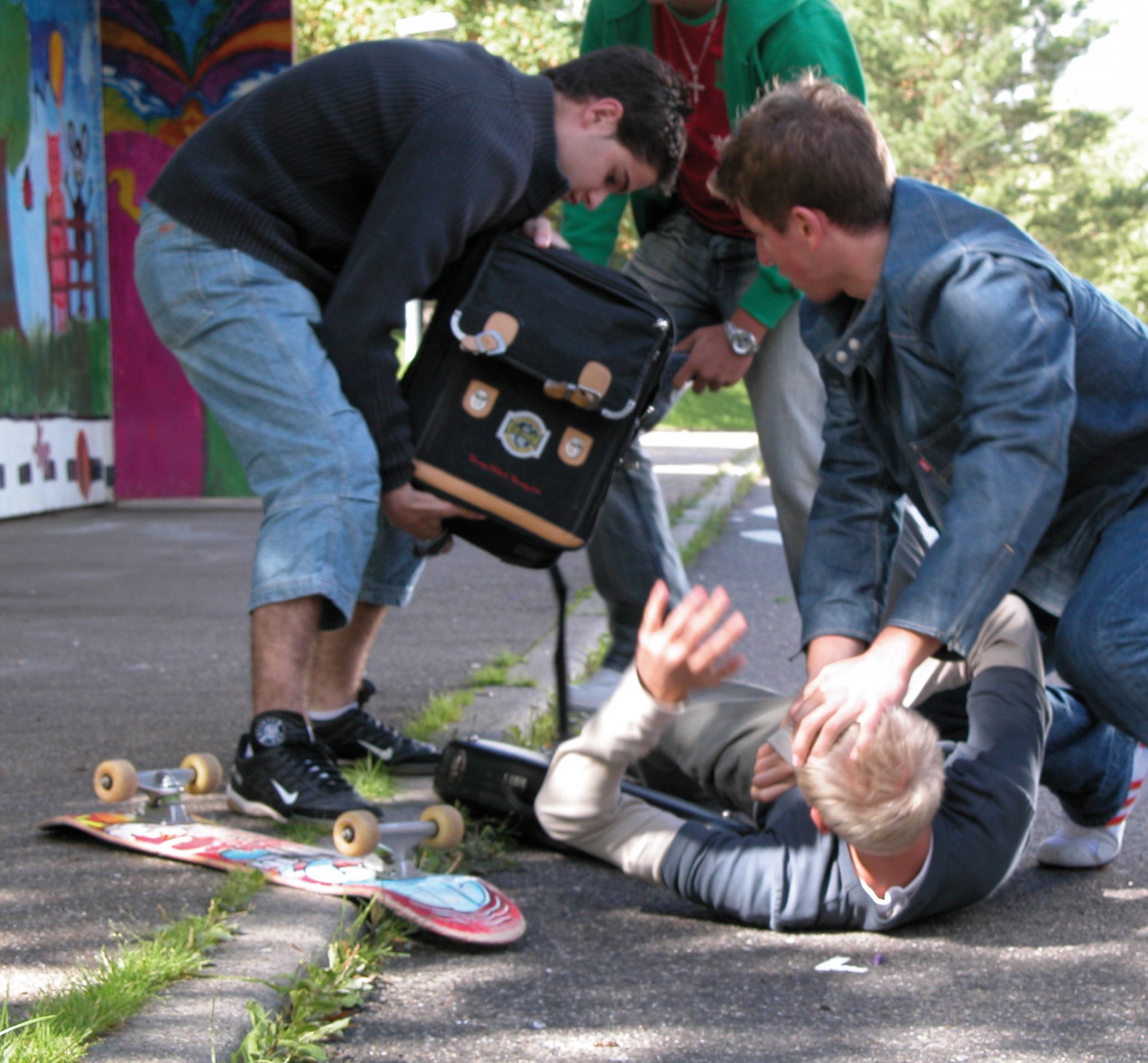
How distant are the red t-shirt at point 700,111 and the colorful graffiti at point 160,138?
545 cm

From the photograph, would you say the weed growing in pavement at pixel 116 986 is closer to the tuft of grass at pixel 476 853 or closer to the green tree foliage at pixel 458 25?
the tuft of grass at pixel 476 853

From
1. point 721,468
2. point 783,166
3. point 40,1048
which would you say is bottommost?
point 721,468

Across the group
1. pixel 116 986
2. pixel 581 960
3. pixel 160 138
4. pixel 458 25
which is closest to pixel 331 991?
pixel 116 986

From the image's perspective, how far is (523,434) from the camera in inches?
137

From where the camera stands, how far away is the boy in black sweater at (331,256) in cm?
315

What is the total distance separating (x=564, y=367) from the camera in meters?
3.43

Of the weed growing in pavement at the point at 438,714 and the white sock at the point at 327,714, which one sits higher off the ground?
the white sock at the point at 327,714

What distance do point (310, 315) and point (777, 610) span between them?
3.28m

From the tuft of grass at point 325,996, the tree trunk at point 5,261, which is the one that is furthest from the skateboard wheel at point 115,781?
the tree trunk at point 5,261

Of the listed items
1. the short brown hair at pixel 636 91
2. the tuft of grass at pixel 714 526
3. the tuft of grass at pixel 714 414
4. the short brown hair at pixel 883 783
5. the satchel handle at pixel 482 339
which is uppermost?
the short brown hair at pixel 636 91

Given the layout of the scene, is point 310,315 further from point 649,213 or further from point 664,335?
point 649,213

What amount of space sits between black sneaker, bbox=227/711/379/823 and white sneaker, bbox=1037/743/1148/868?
54.3 inches

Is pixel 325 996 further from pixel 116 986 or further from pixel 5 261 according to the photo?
pixel 5 261

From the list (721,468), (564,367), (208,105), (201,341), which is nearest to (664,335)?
(564,367)
